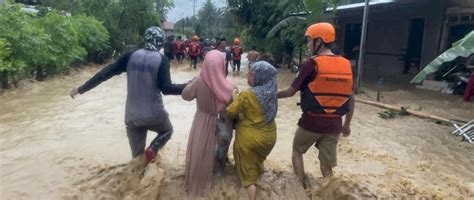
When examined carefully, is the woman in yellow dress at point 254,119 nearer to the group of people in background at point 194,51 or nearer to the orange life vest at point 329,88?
the orange life vest at point 329,88

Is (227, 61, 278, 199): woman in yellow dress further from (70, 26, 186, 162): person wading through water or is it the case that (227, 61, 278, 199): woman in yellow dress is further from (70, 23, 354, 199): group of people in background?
(70, 26, 186, 162): person wading through water

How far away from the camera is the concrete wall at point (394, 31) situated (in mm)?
13422

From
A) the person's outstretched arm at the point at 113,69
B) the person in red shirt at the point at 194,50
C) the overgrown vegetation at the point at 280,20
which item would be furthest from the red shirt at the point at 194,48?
the person's outstretched arm at the point at 113,69

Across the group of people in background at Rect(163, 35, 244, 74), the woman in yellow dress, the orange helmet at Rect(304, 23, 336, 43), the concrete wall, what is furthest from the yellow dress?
the group of people in background at Rect(163, 35, 244, 74)

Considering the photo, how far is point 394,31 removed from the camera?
15891mm

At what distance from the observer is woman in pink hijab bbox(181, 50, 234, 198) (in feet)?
12.3

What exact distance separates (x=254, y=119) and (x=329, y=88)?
0.71 m

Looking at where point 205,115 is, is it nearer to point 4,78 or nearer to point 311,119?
point 311,119

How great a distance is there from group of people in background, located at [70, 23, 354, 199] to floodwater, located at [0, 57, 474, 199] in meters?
0.25

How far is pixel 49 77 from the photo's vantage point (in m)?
14.5

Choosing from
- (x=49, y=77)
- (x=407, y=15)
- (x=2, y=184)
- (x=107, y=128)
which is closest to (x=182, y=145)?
(x=107, y=128)

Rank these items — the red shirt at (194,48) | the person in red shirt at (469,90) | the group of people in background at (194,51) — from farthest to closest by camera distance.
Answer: the red shirt at (194,48)
the group of people in background at (194,51)
the person in red shirt at (469,90)

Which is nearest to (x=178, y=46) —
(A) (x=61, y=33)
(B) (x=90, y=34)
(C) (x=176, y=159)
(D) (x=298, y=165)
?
(B) (x=90, y=34)

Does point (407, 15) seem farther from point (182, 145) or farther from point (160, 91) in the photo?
point (160, 91)
